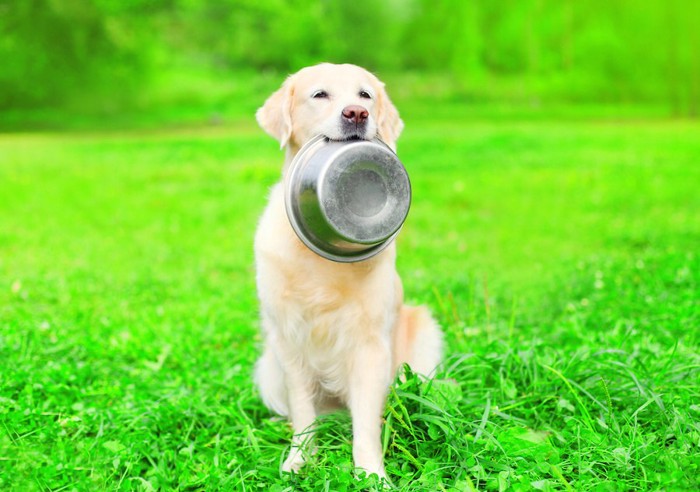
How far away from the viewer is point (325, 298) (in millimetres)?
3318

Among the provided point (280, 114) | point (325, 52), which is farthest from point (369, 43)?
point (280, 114)

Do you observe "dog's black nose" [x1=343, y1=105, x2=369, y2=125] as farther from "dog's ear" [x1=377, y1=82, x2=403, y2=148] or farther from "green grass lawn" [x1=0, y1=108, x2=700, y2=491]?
"green grass lawn" [x1=0, y1=108, x2=700, y2=491]

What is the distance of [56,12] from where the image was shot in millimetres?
18234

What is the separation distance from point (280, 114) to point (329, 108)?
32cm

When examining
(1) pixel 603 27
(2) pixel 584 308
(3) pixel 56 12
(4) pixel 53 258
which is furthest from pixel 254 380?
(1) pixel 603 27

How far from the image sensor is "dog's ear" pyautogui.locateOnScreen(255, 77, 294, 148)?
3.42 metres

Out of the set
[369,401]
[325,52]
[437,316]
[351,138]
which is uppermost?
[325,52]

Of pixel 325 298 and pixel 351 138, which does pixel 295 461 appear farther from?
pixel 351 138

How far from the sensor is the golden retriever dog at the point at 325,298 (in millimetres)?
3291

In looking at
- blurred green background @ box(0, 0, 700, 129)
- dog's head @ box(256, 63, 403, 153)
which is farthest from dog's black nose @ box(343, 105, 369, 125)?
blurred green background @ box(0, 0, 700, 129)

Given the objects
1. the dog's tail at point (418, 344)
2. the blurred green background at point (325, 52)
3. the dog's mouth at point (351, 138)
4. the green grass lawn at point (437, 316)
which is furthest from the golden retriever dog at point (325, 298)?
the blurred green background at point (325, 52)

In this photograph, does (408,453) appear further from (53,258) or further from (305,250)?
(53,258)

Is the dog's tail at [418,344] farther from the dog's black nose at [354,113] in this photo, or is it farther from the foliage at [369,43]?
the foliage at [369,43]

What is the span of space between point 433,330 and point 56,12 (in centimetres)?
1718
